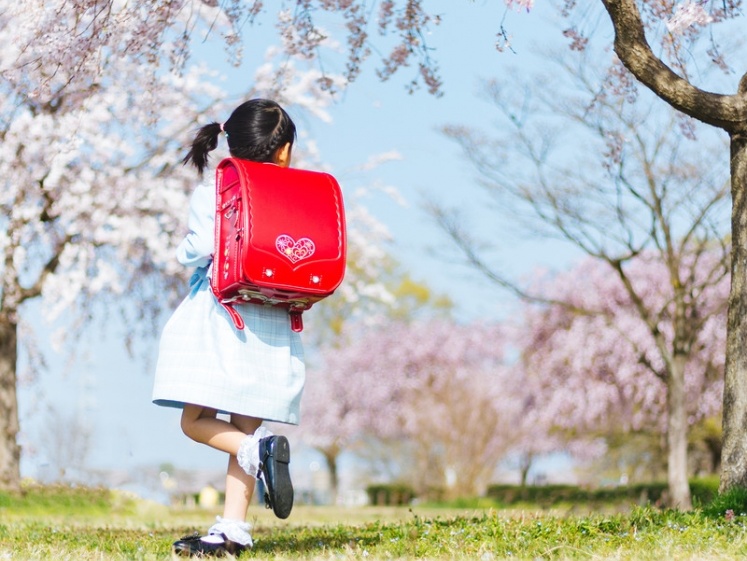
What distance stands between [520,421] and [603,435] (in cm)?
220

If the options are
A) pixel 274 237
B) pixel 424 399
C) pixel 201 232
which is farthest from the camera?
pixel 424 399

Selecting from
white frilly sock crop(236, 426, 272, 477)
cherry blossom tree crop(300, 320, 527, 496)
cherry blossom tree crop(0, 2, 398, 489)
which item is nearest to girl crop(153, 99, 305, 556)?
white frilly sock crop(236, 426, 272, 477)

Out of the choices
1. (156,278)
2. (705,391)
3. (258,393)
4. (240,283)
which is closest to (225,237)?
(240,283)

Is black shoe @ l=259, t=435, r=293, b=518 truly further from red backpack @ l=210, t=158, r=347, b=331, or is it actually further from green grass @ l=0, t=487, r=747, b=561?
red backpack @ l=210, t=158, r=347, b=331

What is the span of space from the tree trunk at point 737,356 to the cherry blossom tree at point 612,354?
1302 centimetres

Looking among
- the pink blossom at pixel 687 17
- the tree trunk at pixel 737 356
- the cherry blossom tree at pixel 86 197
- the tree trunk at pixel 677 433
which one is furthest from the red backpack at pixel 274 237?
the tree trunk at pixel 677 433

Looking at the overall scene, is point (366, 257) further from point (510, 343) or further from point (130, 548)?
point (130, 548)

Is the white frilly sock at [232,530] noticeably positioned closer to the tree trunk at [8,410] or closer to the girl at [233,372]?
the girl at [233,372]

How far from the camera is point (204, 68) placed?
12.9 m

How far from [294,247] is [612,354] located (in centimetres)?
1686

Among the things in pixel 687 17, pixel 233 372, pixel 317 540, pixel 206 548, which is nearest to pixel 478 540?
pixel 317 540

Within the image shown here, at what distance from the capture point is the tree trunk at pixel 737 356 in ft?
17.5

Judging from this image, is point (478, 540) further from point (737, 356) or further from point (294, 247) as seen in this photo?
point (737, 356)

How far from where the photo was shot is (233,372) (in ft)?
12.7
